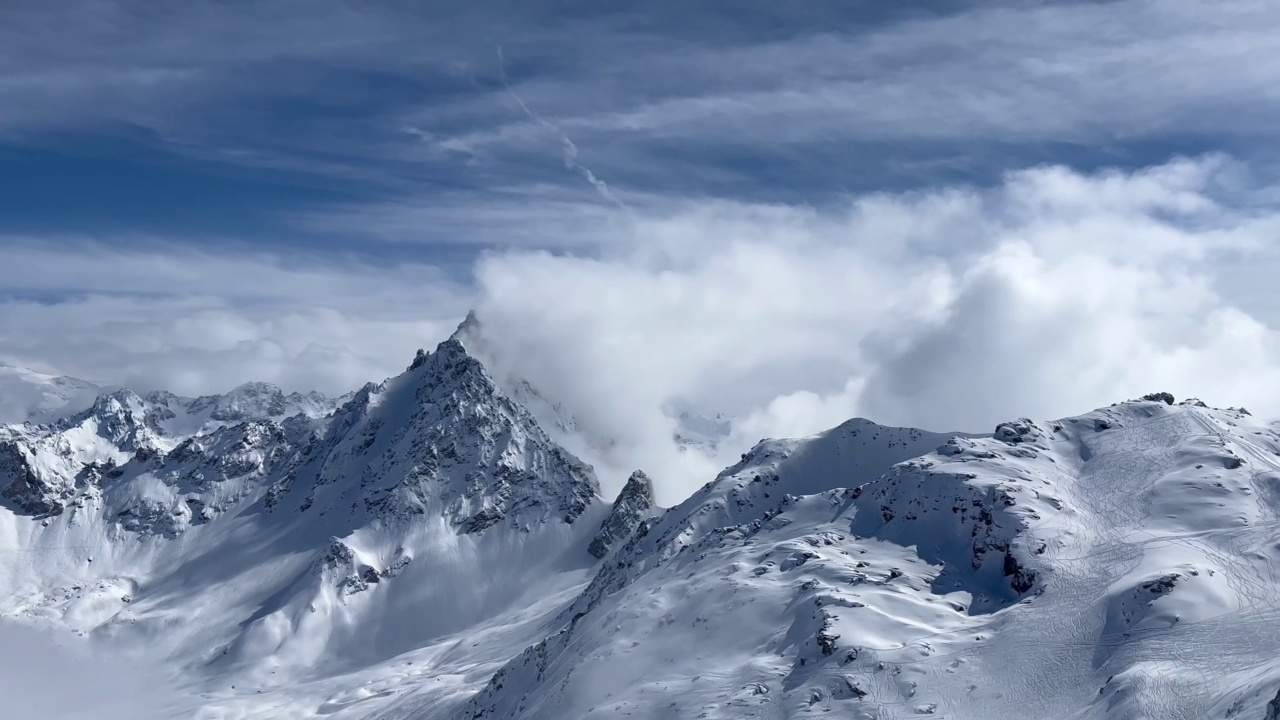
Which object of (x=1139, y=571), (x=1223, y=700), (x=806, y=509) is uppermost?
(x=806, y=509)

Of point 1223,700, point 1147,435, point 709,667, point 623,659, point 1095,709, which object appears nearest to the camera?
point 1223,700

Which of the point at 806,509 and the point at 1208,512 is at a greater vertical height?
the point at 806,509

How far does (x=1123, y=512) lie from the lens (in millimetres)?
142750

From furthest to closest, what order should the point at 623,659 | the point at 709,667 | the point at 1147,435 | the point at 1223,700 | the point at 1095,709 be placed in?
the point at 1147,435, the point at 623,659, the point at 709,667, the point at 1095,709, the point at 1223,700

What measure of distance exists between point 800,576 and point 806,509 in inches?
1122

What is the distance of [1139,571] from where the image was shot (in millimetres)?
123125

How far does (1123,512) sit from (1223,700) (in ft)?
174

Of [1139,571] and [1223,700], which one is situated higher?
[1139,571]

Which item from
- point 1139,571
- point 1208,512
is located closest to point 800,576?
point 1139,571

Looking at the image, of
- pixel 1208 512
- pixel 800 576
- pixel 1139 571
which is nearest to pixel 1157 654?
pixel 1139 571

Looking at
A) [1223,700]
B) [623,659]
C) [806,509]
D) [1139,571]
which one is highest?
[806,509]

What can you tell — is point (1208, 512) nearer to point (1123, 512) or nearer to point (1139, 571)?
point (1123, 512)

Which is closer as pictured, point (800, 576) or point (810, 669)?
point (810, 669)

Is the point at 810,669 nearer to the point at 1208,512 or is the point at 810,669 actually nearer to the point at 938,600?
the point at 938,600
